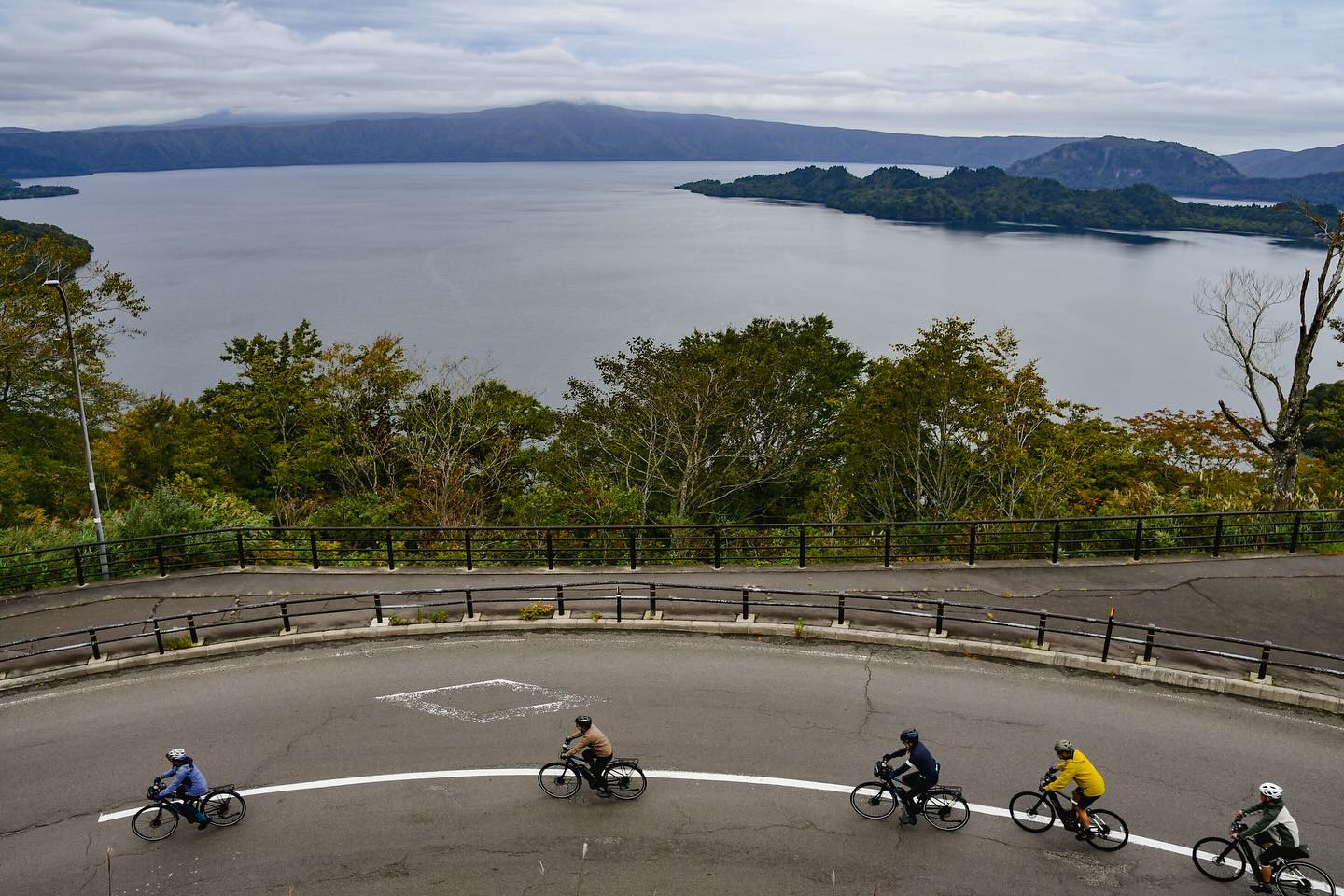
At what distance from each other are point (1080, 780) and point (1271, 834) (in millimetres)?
1632

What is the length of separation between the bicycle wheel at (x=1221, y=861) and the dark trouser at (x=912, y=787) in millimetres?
2549

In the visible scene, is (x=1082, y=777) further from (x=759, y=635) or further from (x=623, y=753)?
(x=759, y=635)

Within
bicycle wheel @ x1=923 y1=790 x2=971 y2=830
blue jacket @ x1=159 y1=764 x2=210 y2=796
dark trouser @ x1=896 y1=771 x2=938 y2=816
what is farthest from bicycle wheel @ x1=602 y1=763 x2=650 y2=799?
blue jacket @ x1=159 y1=764 x2=210 y2=796

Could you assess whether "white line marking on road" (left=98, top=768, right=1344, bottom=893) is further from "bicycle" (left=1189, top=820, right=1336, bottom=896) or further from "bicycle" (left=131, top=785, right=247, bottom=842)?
"bicycle" (left=1189, top=820, right=1336, bottom=896)

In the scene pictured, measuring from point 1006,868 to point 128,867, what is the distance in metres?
8.91

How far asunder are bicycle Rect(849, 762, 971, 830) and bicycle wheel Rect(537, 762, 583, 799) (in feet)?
10.3

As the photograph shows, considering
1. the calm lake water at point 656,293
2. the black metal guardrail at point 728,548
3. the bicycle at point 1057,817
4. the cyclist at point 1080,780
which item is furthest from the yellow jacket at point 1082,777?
the calm lake water at point 656,293

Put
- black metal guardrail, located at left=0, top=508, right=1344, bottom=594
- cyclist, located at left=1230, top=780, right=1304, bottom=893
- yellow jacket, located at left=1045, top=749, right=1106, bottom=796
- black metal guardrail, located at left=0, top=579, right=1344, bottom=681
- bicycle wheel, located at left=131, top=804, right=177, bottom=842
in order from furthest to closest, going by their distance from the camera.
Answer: black metal guardrail, located at left=0, top=508, right=1344, bottom=594 → black metal guardrail, located at left=0, top=579, right=1344, bottom=681 → bicycle wheel, located at left=131, top=804, right=177, bottom=842 → yellow jacket, located at left=1045, top=749, right=1106, bottom=796 → cyclist, located at left=1230, top=780, right=1304, bottom=893

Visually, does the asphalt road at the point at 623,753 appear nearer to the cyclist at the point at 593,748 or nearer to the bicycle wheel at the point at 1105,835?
the bicycle wheel at the point at 1105,835

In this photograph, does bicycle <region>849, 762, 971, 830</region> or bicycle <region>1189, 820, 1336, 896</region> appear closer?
bicycle <region>1189, 820, 1336, 896</region>

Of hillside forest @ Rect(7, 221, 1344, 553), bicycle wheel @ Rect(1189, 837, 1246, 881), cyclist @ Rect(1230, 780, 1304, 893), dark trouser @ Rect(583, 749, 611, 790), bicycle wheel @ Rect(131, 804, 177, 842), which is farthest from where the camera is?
hillside forest @ Rect(7, 221, 1344, 553)

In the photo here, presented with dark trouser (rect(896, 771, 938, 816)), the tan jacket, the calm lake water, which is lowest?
the calm lake water

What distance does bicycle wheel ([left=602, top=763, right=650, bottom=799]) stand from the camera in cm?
969

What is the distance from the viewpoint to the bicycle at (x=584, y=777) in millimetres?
9594
